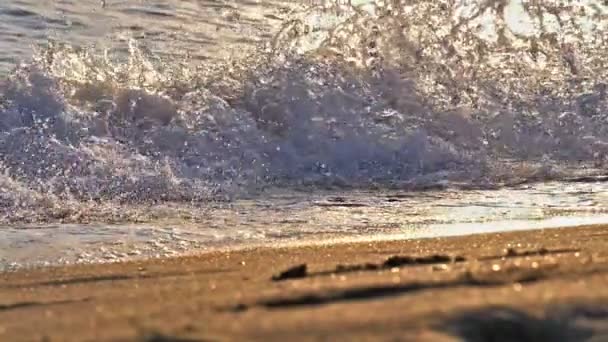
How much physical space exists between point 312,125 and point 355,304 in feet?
19.3

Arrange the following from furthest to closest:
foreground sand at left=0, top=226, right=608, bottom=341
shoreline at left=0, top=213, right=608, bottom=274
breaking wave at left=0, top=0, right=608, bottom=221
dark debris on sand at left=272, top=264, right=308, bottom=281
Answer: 1. breaking wave at left=0, top=0, right=608, bottom=221
2. shoreline at left=0, top=213, right=608, bottom=274
3. dark debris on sand at left=272, top=264, right=308, bottom=281
4. foreground sand at left=0, top=226, right=608, bottom=341

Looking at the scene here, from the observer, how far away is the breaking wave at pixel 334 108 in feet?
22.1

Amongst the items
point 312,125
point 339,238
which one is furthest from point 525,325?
point 312,125

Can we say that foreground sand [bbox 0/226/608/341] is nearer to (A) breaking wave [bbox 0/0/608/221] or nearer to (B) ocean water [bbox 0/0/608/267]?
(B) ocean water [bbox 0/0/608/267]

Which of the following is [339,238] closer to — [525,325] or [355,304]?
[355,304]

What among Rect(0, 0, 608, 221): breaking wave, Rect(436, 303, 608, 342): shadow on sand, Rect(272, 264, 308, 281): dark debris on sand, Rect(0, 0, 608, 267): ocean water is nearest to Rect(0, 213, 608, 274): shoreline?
Rect(0, 0, 608, 267): ocean water

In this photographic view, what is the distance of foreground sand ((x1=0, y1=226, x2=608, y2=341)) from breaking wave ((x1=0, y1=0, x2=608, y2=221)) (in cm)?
331

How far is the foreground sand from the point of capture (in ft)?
5.57

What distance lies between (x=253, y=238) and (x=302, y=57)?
11.0 feet

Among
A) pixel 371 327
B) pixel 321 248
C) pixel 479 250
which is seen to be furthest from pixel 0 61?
pixel 371 327

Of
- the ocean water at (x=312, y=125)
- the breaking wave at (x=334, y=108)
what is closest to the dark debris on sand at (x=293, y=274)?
the ocean water at (x=312, y=125)

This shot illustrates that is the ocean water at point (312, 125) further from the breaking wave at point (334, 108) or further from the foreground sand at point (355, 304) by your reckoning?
the foreground sand at point (355, 304)

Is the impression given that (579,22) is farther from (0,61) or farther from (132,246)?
(132,246)

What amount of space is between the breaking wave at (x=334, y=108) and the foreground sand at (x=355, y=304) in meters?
3.31
